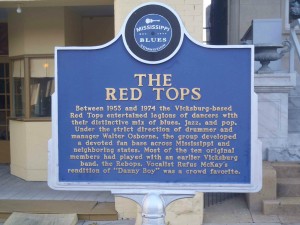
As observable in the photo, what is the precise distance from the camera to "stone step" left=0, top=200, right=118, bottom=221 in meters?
6.57

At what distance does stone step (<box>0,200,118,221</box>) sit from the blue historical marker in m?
2.92

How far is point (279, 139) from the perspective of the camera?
705 centimetres

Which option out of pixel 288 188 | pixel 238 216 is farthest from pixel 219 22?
pixel 238 216

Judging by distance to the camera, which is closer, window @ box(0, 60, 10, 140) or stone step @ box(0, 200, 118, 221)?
stone step @ box(0, 200, 118, 221)

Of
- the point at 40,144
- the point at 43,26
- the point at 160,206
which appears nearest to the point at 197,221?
the point at 160,206

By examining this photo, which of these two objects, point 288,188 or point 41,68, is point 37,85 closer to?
point 41,68

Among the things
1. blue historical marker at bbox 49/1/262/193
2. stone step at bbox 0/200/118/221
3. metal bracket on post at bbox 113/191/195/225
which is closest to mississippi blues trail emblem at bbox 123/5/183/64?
blue historical marker at bbox 49/1/262/193

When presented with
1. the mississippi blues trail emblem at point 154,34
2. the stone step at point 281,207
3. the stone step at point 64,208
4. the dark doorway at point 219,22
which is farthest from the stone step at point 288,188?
the dark doorway at point 219,22

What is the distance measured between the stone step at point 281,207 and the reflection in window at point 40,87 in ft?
14.0

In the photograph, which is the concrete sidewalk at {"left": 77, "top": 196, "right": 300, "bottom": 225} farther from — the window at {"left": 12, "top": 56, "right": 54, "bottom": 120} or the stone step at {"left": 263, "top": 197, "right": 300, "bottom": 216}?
the window at {"left": 12, "top": 56, "right": 54, "bottom": 120}

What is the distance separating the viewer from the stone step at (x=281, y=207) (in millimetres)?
A: 6234

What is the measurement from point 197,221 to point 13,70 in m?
4.88

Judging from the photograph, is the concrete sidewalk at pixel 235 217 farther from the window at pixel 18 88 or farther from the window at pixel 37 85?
the window at pixel 18 88

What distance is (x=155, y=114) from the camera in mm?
3717
